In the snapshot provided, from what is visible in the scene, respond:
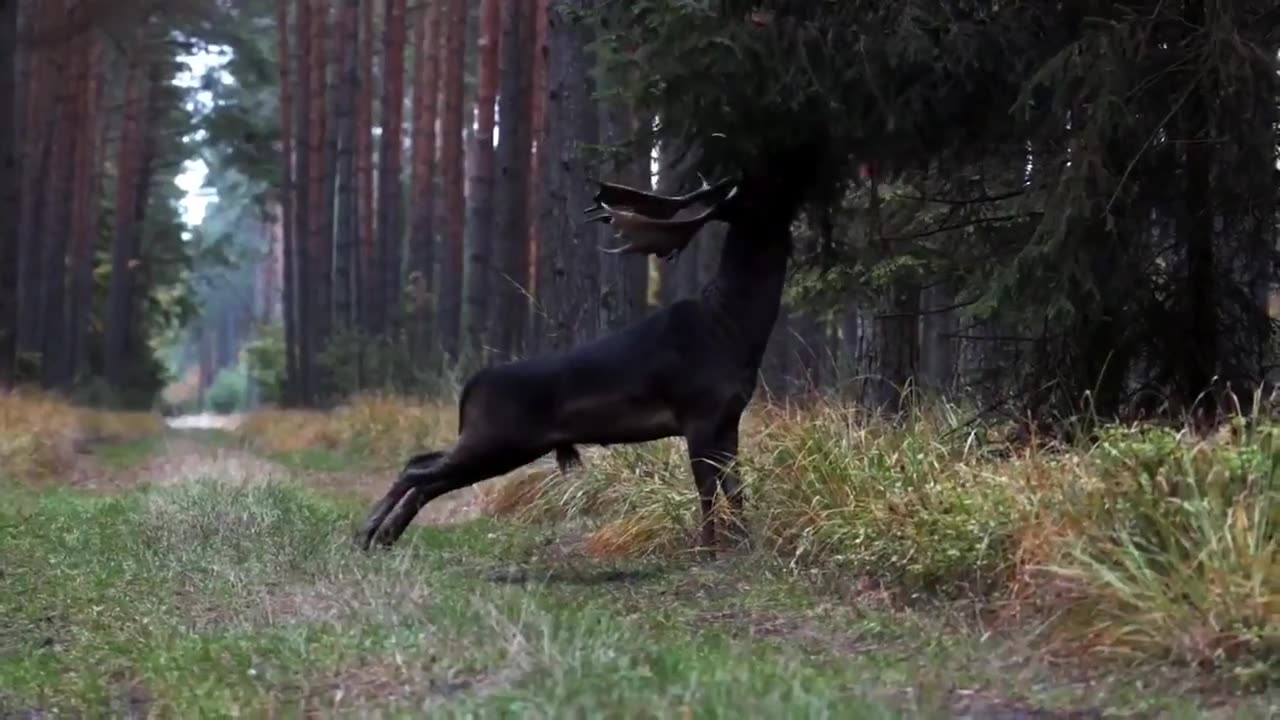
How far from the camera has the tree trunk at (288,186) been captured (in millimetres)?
35812

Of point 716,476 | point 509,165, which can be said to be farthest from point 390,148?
point 716,476

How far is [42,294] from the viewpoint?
109ft

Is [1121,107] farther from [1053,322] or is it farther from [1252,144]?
[1053,322]

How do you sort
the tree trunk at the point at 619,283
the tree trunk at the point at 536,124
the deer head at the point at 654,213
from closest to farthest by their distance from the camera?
the deer head at the point at 654,213 → the tree trunk at the point at 619,283 → the tree trunk at the point at 536,124

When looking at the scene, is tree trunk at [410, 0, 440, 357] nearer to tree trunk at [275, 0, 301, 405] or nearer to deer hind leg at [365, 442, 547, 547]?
tree trunk at [275, 0, 301, 405]

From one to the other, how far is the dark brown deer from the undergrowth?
41 cm

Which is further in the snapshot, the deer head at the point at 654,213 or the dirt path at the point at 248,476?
the dirt path at the point at 248,476

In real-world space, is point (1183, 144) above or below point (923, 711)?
above

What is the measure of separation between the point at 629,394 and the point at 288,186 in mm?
28793

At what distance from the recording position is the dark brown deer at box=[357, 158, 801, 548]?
8.97 meters

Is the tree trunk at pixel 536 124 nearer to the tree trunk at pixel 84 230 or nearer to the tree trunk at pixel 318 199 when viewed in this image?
the tree trunk at pixel 318 199

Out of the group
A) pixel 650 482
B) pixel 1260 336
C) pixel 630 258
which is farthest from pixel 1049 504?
pixel 630 258

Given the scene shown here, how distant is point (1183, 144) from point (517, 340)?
17.0 meters

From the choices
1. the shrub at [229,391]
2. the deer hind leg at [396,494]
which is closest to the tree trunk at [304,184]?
the deer hind leg at [396,494]
